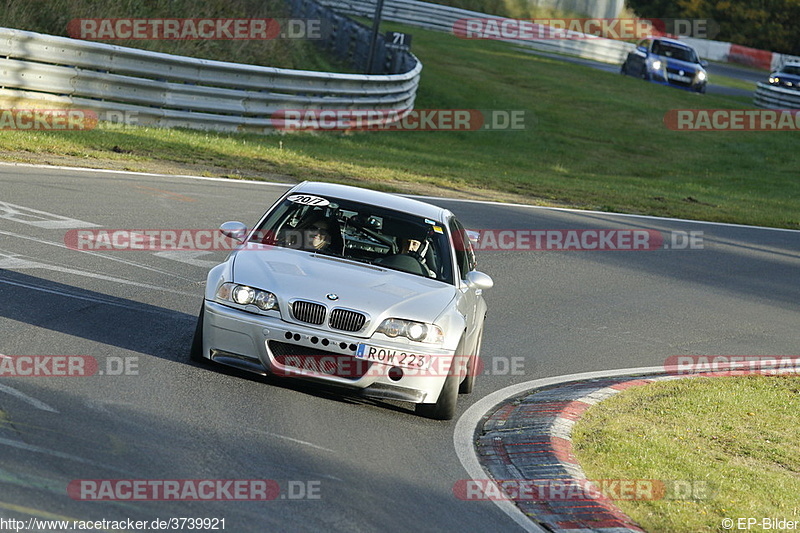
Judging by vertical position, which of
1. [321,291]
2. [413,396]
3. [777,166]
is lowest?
[777,166]

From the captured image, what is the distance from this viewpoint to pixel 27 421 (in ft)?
21.2

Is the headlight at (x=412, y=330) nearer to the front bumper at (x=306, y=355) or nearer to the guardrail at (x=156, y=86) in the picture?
the front bumper at (x=306, y=355)

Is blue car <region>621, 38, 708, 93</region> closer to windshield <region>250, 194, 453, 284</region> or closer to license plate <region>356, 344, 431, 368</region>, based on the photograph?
windshield <region>250, 194, 453, 284</region>

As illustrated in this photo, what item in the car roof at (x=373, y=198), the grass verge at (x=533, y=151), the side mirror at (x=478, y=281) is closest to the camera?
the side mirror at (x=478, y=281)

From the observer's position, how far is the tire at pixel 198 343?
26.9ft

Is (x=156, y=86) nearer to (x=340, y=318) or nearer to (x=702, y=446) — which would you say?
(x=340, y=318)

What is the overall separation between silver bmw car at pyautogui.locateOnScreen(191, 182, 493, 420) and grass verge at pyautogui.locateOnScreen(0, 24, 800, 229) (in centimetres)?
903

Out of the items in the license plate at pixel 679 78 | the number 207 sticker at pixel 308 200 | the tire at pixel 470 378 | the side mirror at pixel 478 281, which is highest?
the number 207 sticker at pixel 308 200

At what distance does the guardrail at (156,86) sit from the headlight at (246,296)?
12.0 metres

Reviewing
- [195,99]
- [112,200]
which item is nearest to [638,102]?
[195,99]

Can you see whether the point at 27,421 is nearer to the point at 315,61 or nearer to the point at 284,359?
the point at 284,359

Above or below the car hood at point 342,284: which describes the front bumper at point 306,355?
below

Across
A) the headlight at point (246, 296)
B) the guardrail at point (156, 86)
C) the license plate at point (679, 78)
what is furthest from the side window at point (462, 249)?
the license plate at point (679, 78)

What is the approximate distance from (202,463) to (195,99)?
16.2 m
